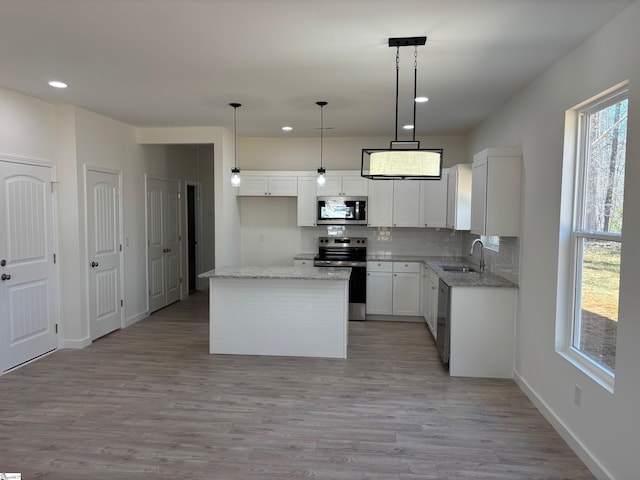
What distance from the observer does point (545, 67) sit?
3.15 metres

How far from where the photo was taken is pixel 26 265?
159 inches

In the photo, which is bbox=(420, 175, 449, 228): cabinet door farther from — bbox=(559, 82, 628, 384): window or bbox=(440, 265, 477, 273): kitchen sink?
bbox=(559, 82, 628, 384): window

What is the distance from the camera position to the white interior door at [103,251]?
4.72 metres

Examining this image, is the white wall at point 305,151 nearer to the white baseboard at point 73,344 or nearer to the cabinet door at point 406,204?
the cabinet door at point 406,204

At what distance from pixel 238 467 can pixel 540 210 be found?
2866 millimetres

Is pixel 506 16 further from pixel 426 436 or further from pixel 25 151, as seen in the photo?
pixel 25 151

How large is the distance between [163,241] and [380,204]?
Result: 11.2 feet

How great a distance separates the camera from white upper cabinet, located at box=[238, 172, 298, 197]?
6070 millimetres

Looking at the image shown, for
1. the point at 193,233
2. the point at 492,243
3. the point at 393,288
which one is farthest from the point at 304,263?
the point at 193,233

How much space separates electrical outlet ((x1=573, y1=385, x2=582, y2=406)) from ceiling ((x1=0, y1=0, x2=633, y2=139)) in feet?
7.35

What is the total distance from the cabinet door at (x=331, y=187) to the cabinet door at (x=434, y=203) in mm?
1174

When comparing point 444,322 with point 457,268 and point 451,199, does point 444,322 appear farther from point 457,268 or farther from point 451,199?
point 451,199

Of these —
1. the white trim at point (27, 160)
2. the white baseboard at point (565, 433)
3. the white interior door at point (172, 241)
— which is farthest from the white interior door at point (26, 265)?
the white baseboard at point (565, 433)

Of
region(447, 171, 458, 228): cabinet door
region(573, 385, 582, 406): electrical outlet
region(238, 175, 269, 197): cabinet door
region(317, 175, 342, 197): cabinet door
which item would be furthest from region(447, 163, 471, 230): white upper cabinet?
region(238, 175, 269, 197): cabinet door
